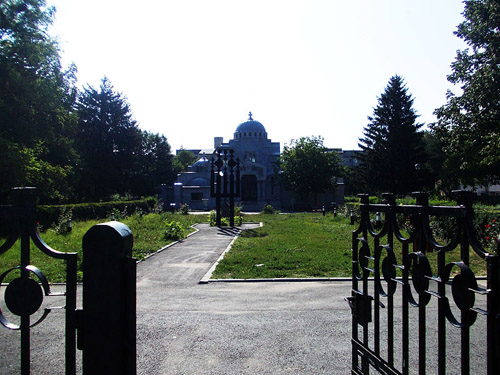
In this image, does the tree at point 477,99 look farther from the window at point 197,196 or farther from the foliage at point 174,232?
the window at point 197,196

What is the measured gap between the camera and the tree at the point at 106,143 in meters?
50.2

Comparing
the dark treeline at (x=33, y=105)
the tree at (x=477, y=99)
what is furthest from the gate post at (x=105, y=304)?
the tree at (x=477, y=99)

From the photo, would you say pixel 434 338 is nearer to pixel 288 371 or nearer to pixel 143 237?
pixel 288 371

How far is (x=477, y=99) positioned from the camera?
24.9 meters

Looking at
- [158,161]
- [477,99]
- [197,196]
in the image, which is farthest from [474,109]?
[158,161]

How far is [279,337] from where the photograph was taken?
5.47 m

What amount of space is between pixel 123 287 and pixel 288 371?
2.75 metres

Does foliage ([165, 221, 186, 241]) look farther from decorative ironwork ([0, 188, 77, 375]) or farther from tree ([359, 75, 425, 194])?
tree ([359, 75, 425, 194])

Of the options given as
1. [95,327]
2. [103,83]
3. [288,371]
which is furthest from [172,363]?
[103,83]

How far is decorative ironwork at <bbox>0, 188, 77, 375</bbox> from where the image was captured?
232 centimetres

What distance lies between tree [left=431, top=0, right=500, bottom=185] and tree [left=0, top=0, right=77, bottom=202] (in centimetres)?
2505

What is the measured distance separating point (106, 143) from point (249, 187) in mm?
19929

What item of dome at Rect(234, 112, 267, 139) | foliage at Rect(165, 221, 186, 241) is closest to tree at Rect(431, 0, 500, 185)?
foliage at Rect(165, 221, 186, 241)

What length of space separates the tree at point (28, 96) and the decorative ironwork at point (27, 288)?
71.9 feet
